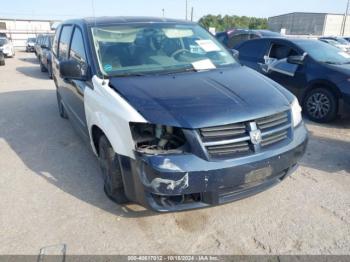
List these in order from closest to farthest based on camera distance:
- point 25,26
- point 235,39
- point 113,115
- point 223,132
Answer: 1. point 223,132
2. point 113,115
3. point 235,39
4. point 25,26

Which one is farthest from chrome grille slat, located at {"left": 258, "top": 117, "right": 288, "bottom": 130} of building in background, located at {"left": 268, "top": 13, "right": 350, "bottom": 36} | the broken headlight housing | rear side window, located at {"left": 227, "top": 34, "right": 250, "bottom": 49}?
building in background, located at {"left": 268, "top": 13, "right": 350, "bottom": 36}

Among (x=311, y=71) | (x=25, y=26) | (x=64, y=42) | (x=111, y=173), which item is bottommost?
(x=25, y=26)

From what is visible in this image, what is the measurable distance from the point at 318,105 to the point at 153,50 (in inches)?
144

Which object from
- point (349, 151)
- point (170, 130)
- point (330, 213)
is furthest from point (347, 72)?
point (170, 130)

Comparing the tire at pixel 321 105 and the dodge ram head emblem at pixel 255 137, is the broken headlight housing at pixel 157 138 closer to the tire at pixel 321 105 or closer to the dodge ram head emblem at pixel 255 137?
the dodge ram head emblem at pixel 255 137

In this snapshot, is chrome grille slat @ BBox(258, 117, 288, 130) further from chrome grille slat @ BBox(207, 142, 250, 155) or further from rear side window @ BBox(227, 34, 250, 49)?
rear side window @ BBox(227, 34, 250, 49)

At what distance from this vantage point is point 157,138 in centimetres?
268

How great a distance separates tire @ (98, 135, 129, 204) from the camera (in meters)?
2.99

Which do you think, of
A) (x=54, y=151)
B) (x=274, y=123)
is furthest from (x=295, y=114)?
(x=54, y=151)

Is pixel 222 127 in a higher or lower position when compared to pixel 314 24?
higher

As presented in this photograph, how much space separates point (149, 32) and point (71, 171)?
1954 mm

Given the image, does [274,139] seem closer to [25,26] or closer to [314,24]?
[25,26]

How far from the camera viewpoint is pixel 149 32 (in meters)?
3.91

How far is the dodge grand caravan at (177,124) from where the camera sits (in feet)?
8.30
